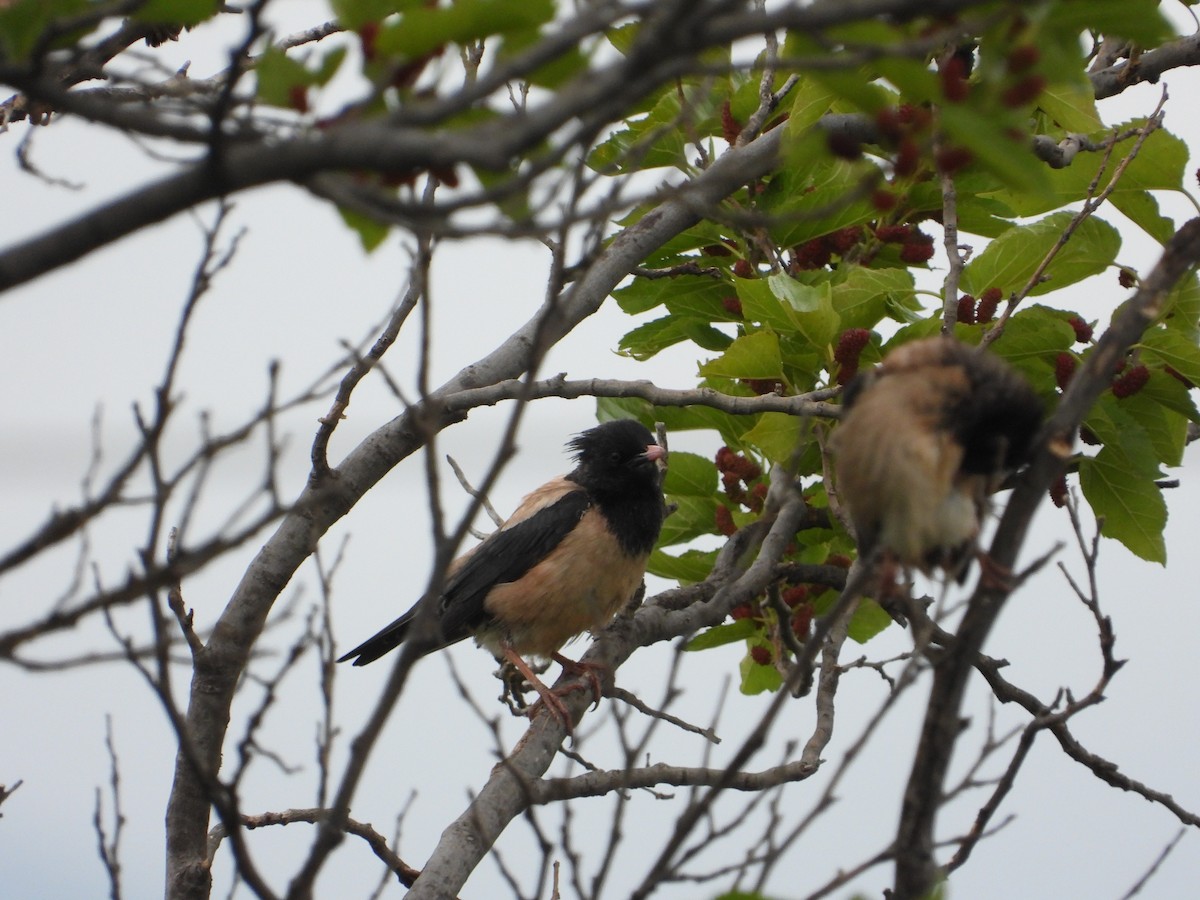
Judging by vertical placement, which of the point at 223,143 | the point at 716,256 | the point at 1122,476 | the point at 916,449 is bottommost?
the point at 223,143

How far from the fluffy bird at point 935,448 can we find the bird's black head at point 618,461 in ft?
9.88

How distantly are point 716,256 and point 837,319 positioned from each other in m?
1.12

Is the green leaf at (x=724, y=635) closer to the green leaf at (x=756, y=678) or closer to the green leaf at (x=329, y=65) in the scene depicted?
the green leaf at (x=756, y=678)

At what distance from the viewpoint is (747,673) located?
5562 mm

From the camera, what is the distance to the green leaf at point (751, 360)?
4352 millimetres

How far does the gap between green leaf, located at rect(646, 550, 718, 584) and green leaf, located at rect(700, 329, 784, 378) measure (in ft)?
4.06

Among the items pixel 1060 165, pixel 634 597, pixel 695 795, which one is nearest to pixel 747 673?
pixel 634 597

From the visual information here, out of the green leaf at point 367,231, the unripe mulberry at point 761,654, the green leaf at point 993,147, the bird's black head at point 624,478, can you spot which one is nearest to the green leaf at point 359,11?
the green leaf at point 367,231

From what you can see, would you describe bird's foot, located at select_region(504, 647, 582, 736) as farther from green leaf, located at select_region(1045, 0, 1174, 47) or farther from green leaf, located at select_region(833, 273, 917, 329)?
green leaf, located at select_region(1045, 0, 1174, 47)

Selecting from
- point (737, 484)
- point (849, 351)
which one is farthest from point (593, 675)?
point (849, 351)

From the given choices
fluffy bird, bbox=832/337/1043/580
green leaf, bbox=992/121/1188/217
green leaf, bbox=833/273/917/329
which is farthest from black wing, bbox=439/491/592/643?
fluffy bird, bbox=832/337/1043/580

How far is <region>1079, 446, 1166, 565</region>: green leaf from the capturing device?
4.50 meters

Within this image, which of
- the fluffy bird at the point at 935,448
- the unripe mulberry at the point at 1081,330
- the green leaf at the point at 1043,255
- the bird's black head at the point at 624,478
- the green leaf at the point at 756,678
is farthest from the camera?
the bird's black head at the point at 624,478

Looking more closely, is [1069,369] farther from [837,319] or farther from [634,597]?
[634,597]
